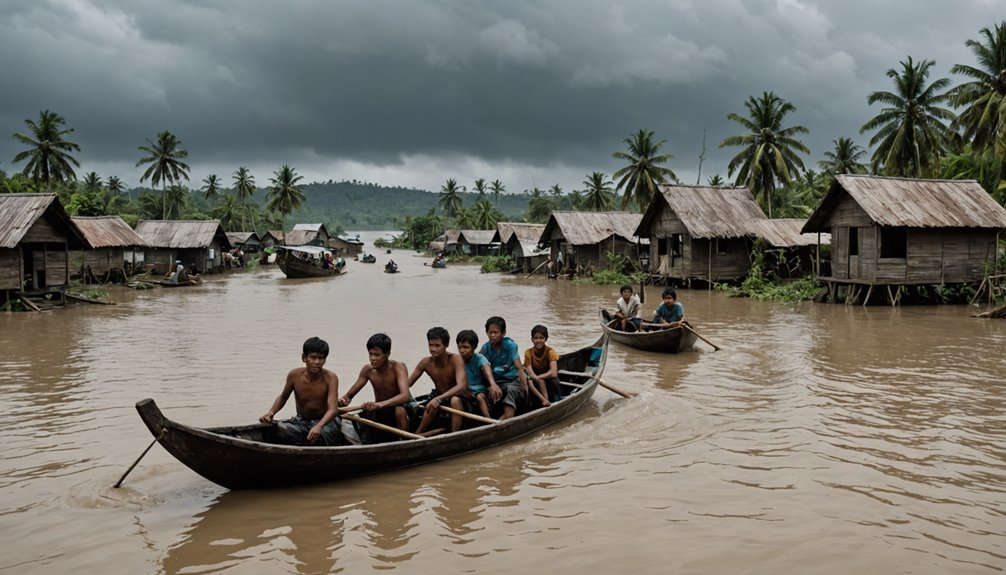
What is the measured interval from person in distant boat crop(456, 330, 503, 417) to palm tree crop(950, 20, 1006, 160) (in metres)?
23.6

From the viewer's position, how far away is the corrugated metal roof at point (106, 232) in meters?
29.0

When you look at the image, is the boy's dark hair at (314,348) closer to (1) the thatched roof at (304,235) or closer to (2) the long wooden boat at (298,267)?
(2) the long wooden boat at (298,267)

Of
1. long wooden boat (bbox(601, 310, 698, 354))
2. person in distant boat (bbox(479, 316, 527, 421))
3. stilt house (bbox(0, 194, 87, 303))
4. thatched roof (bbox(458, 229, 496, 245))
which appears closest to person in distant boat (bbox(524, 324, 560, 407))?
person in distant boat (bbox(479, 316, 527, 421))

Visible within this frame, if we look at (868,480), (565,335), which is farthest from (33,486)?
(565,335)

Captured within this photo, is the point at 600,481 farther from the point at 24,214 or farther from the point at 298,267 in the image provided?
the point at 298,267

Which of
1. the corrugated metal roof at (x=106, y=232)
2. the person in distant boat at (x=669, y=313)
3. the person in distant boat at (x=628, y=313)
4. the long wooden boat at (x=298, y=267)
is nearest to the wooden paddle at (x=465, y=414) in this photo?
the person in distant boat at (x=669, y=313)

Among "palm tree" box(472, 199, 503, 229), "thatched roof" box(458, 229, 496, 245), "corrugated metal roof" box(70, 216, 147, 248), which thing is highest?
"palm tree" box(472, 199, 503, 229)

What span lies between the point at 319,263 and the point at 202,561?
39.9m

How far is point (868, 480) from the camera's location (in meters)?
5.95

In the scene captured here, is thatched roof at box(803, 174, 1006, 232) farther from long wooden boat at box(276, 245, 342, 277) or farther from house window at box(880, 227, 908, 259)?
long wooden boat at box(276, 245, 342, 277)

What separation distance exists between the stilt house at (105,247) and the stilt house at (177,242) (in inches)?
162

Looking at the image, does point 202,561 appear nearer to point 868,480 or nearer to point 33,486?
point 33,486

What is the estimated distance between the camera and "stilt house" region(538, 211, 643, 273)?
34.7 m

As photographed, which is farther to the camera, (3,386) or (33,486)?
(3,386)
